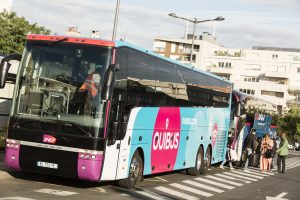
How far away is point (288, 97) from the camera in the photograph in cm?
11544

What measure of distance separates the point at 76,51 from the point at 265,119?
1897cm

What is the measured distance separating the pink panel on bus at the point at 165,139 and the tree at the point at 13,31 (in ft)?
115

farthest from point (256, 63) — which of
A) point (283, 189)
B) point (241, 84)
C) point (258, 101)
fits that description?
point (283, 189)

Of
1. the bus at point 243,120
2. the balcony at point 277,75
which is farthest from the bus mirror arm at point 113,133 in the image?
the balcony at point 277,75

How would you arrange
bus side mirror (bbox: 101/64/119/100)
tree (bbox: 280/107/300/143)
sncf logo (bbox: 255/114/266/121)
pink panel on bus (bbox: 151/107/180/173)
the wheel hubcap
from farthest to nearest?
tree (bbox: 280/107/300/143) < sncf logo (bbox: 255/114/266/121) < pink panel on bus (bbox: 151/107/180/173) < the wheel hubcap < bus side mirror (bbox: 101/64/119/100)

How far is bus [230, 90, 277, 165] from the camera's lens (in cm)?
2645

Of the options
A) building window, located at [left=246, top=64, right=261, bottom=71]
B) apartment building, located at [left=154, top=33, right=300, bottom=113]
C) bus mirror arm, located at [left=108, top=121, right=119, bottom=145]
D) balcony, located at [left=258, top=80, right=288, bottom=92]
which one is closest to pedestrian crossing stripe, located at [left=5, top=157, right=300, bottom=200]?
bus mirror arm, located at [left=108, top=121, right=119, bottom=145]

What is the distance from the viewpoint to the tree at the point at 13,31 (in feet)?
166

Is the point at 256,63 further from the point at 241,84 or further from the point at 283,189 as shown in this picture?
the point at 283,189

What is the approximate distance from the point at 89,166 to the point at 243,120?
632 inches

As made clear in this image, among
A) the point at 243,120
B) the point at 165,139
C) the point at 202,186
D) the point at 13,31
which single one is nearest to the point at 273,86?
the point at 13,31

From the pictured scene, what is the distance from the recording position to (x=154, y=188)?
15.0 metres

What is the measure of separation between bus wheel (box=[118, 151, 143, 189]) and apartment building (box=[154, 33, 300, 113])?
310ft

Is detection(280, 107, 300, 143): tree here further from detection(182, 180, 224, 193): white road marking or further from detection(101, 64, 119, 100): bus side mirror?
detection(101, 64, 119, 100): bus side mirror
